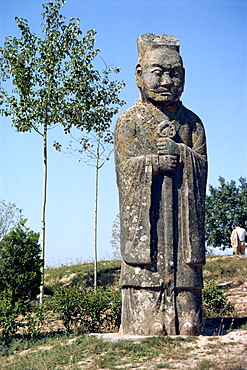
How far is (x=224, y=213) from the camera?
28.9 m

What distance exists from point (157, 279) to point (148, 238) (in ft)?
2.56

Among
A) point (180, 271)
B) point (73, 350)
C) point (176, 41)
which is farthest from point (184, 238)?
point (176, 41)

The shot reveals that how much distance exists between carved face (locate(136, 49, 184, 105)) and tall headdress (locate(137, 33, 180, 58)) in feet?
0.42

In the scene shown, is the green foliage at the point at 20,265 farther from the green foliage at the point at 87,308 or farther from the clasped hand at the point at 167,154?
the clasped hand at the point at 167,154

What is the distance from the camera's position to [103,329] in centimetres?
1198

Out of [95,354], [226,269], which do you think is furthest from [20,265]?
[226,269]

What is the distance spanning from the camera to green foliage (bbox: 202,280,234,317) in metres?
13.2

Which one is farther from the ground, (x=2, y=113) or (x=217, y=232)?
(x=2, y=113)

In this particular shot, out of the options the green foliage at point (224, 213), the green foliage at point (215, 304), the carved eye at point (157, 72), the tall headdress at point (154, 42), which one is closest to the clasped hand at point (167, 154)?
the carved eye at point (157, 72)

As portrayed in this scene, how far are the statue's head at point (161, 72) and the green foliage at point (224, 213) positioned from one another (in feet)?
60.8

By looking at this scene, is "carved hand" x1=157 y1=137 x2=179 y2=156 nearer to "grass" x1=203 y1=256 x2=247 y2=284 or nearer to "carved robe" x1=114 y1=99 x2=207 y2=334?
"carved robe" x1=114 y1=99 x2=207 y2=334

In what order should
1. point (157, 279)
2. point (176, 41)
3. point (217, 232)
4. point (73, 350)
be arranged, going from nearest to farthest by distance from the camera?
1. point (73, 350)
2. point (157, 279)
3. point (176, 41)
4. point (217, 232)

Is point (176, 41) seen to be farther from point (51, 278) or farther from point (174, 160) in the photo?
point (51, 278)

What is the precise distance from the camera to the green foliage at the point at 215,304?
1318 cm
